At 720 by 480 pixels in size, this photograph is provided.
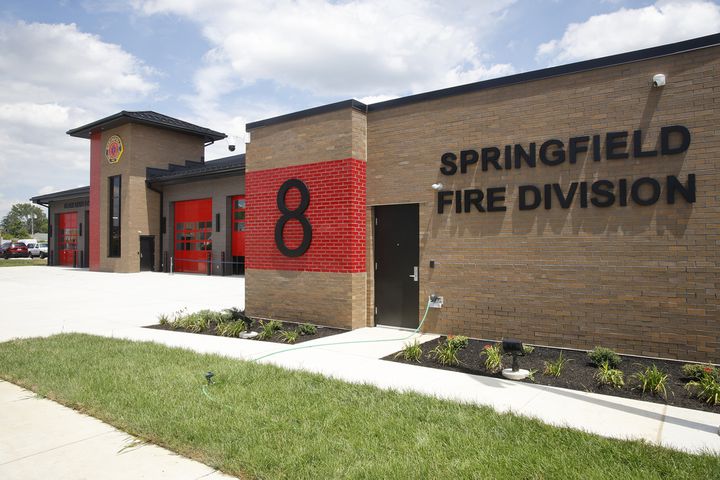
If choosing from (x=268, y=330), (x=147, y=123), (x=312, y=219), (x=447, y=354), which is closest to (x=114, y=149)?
(x=147, y=123)

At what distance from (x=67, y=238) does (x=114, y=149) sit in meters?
13.5

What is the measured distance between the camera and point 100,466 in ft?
12.8

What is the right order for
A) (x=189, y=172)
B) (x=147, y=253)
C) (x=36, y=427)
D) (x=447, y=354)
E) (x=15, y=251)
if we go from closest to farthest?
(x=36, y=427)
(x=447, y=354)
(x=189, y=172)
(x=147, y=253)
(x=15, y=251)

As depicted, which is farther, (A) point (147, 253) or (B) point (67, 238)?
(B) point (67, 238)

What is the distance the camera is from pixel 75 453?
417 cm

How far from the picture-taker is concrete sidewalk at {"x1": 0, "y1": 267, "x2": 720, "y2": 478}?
454 cm

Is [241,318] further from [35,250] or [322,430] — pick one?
[35,250]

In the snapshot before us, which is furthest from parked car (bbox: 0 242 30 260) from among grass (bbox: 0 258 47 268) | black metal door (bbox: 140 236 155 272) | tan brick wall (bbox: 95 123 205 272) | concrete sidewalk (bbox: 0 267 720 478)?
concrete sidewalk (bbox: 0 267 720 478)

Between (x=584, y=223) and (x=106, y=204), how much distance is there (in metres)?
30.5

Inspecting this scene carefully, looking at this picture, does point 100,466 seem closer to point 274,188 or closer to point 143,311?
point 274,188

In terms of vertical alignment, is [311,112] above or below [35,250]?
above

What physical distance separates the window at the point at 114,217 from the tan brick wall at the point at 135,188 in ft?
1.04

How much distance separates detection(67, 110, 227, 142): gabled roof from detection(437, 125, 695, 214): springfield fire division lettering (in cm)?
2544

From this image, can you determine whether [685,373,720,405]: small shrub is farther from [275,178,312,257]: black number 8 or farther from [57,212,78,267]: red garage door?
[57,212,78,267]: red garage door
